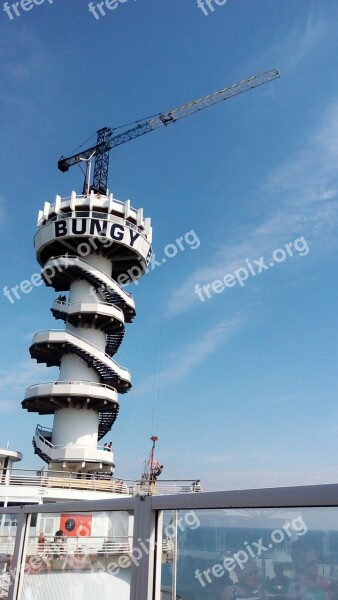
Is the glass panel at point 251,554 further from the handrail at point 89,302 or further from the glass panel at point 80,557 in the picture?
the handrail at point 89,302

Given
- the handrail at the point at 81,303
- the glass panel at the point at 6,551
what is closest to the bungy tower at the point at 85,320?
the handrail at the point at 81,303

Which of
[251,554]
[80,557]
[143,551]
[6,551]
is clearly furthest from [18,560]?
[251,554]

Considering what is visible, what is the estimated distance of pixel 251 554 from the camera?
318 cm

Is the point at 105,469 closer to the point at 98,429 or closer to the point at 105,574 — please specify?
the point at 98,429

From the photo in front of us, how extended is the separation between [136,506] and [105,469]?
4173 centimetres

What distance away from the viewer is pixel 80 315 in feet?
145

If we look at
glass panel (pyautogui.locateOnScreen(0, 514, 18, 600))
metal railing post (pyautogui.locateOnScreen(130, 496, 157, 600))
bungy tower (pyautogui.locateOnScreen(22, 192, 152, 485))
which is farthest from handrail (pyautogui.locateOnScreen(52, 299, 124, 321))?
metal railing post (pyautogui.locateOnScreen(130, 496, 157, 600))

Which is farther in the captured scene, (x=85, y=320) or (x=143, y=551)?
(x=85, y=320)

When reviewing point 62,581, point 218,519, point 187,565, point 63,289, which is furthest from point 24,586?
point 63,289

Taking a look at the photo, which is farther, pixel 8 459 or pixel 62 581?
pixel 8 459

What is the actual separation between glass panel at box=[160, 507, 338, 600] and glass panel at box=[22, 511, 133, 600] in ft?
1.96

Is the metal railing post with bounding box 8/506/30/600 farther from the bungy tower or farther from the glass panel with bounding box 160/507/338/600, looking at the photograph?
the bungy tower

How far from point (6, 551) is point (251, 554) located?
3833 millimetres

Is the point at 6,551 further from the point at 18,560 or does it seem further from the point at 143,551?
the point at 143,551
